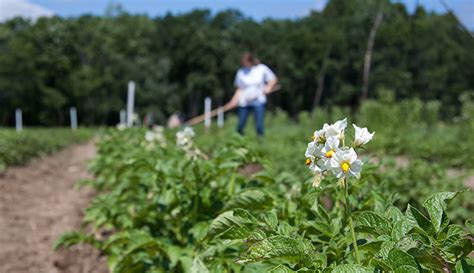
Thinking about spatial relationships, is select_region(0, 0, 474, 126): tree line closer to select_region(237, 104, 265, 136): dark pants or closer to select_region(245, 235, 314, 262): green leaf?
select_region(237, 104, 265, 136): dark pants

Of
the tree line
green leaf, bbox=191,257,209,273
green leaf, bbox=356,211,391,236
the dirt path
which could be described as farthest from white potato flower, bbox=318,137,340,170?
the tree line

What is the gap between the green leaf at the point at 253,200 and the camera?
1898 mm

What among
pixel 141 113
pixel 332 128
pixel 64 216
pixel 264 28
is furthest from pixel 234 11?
pixel 332 128

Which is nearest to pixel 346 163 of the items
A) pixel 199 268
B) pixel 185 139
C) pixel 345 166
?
pixel 345 166

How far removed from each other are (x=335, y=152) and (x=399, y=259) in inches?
10.1

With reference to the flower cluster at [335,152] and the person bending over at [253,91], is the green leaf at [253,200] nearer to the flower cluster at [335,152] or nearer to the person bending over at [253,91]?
the flower cluster at [335,152]

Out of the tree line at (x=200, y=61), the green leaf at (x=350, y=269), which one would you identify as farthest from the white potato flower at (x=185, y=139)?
the tree line at (x=200, y=61)

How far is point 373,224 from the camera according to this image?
4.42ft

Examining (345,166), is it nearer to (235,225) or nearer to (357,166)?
(357,166)

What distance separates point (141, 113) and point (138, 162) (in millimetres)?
48982

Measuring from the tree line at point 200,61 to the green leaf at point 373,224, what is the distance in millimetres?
41853

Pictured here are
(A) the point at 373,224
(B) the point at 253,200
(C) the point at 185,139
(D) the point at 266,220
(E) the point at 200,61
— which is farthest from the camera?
(E) the point at 200,61

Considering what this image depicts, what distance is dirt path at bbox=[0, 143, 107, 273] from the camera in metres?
3.78

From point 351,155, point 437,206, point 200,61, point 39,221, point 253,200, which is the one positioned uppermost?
point 200,61
